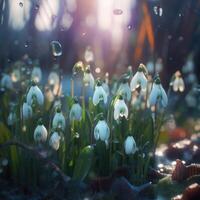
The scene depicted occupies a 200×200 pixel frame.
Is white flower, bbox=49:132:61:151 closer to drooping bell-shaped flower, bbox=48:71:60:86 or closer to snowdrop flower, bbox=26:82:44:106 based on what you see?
snowdrop flower, bbox=26:82:44:106

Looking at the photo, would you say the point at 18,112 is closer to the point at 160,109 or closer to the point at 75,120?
the point at 75,120

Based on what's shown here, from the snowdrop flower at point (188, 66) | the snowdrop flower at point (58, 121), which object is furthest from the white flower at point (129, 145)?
the snowdrop flower at point (188, 66)

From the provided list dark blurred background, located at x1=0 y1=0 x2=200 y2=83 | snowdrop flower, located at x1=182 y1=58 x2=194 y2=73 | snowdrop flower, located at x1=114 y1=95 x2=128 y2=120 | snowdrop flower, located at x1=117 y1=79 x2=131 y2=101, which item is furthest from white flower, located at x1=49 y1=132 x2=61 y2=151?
snowdrop flower, located at x1=182 y1=58 x2=194 y2=73

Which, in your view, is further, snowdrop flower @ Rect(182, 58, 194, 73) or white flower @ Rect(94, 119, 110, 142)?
snowdrop flower @ Rect(182, 58, 194, 73)

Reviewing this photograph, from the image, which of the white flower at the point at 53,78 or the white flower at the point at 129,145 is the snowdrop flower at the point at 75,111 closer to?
the white flower at the point at 129,145

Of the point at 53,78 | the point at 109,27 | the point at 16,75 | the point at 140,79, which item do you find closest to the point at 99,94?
the point at 140,79

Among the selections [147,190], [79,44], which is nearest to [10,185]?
[147,190]
